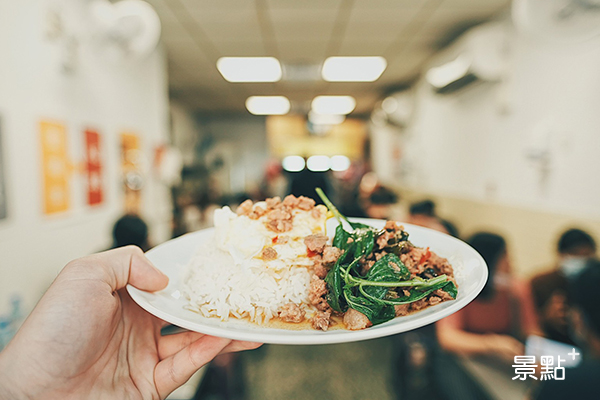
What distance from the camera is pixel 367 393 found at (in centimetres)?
339

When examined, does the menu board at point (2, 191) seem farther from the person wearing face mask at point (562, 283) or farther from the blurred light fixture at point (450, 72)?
the blurred light fixture at point (450, 72)

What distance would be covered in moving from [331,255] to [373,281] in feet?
0.45

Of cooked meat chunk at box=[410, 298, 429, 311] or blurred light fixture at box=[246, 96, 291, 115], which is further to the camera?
blurred light fixture at box=[246, 96, 291, 115]

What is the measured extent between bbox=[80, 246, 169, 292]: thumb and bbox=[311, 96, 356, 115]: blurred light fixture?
767 centimetres

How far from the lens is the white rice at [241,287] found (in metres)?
1.00

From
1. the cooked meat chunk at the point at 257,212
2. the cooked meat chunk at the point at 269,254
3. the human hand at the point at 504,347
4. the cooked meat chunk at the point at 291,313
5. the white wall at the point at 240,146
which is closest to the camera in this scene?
the cooked meat chunk at the point at 291,313

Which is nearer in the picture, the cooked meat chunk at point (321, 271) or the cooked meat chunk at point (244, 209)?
the cooked meat chunk at point (321, 271)

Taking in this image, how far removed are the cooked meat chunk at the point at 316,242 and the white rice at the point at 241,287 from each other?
8 centimetres

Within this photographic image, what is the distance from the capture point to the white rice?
3.26ft

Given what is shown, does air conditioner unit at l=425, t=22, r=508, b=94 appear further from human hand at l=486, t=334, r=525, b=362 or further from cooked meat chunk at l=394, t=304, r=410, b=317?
cooked meat chunk at l=394, t=304, r=410, b=317

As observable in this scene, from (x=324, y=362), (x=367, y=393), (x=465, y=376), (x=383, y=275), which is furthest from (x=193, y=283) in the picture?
(x=324, y=362)

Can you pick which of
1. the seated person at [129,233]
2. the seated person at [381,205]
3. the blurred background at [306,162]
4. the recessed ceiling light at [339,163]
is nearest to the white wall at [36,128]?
the blurred background at [306,162]

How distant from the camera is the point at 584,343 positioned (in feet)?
6.93

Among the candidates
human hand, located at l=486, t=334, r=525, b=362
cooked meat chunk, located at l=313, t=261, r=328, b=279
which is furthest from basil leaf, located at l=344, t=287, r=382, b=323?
human hand, located at l=486, t=334, r=525, b=362
